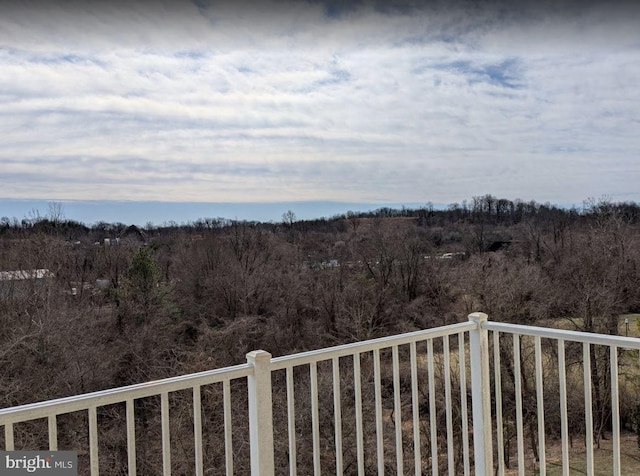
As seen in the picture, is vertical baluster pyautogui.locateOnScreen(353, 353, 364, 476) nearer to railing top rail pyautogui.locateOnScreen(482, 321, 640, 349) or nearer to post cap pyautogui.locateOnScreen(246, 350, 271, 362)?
post cap pyautogui.locateOnScreen(246, 350, 271, 362)

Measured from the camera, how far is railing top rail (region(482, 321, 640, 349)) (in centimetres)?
194

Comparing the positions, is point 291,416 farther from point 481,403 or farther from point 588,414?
point 588,414

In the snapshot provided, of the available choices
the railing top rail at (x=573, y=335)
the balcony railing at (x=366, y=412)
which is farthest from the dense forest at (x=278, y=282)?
the railing top rail at (x=573, y=335)

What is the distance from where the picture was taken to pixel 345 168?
763 inches

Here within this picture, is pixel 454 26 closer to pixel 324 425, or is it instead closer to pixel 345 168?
pixel 324 425

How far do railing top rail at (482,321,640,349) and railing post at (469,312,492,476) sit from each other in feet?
0.21

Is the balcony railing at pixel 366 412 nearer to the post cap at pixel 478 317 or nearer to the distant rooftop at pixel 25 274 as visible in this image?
the post cap at pixel 478 317

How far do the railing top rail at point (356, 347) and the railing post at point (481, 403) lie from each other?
68 mm

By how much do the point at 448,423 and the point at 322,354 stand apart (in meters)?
0.70

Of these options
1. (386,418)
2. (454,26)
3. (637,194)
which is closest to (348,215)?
(637,194)

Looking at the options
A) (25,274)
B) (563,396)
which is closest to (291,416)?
(563,396)

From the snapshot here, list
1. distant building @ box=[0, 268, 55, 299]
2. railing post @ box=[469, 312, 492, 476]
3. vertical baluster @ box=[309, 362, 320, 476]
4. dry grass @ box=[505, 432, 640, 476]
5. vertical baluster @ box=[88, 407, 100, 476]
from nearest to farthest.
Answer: vertical baluster @ box=[88, 407, 100, 476], vertical baluster @ box=[309, 362, 320, 476], railing post @ box=[469, 312, 492, 476], dry grass @ box=[505, 432, 640, 476], distant building @ box=[0, 268, 55, 299]

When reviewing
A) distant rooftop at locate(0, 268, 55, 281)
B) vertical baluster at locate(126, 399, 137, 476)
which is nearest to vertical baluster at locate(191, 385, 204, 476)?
vertical baluster at locate(126, 399, 137, 476)

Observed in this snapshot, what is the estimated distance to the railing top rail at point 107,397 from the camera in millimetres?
1377
